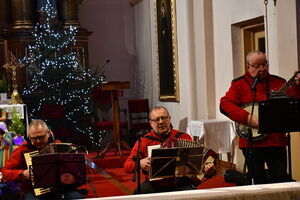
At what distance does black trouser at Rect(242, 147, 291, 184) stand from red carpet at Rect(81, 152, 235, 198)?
7.63 feet

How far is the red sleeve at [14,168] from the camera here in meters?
5.68

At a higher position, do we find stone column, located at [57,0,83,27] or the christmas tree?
stone column, located at [57,0,83,27]

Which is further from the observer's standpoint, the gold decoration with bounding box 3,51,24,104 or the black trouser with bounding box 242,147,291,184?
the gold decoration with bounding box 3,51,24,104

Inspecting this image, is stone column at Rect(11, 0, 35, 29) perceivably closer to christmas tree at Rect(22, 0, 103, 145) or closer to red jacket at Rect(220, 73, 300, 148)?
christmas tree at Rect(22, 0, 103, 145)

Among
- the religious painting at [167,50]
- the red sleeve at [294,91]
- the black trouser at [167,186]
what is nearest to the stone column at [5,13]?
the religious painting at [167,50]

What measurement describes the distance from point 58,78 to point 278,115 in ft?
29.2

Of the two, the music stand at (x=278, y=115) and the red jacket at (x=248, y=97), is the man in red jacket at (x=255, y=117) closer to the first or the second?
the red jacket at (x=248, y=97)

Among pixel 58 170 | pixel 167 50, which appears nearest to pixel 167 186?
pixel 58 170

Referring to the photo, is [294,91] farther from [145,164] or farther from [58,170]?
[58,170]

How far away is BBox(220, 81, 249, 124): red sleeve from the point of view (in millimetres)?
5617

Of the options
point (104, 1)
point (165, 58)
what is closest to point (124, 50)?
point (104, 1)

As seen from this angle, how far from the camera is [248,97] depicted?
5.81 m

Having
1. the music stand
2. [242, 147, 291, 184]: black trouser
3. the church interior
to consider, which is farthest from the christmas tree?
the music stand

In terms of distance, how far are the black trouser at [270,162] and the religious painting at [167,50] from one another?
7.34m
